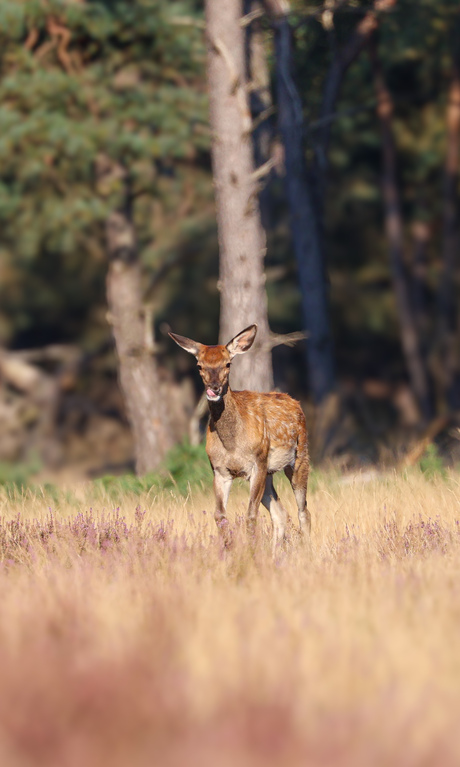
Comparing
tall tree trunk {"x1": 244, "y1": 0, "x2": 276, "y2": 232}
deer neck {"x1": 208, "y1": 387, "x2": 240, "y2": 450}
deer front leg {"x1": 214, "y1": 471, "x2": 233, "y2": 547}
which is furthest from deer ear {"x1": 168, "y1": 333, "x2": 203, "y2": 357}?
tall tree trunk {"x1": 244, "y1": 0, "x2": 276, "y2": 232}

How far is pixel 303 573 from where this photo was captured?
7.10 metres

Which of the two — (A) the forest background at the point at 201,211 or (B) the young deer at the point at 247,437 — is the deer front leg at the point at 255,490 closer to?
(B) the young deer at the point at 247,437

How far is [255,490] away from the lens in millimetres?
9328

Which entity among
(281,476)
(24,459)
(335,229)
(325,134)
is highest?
(325,134)

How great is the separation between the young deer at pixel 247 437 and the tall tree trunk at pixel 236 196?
160 inches

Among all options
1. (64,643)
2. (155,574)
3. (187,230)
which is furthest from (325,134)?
(64,643)

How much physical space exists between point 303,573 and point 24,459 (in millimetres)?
19080

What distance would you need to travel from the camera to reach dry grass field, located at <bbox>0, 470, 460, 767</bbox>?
4.18 m

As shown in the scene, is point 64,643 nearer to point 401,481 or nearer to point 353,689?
point 353,689

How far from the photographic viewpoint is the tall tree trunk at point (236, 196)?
568 inches

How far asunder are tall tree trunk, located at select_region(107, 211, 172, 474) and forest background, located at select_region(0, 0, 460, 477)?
11 centimetres

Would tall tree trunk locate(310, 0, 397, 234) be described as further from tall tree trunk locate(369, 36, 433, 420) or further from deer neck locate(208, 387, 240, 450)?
deer neck locate(208, 387, 240, 450)

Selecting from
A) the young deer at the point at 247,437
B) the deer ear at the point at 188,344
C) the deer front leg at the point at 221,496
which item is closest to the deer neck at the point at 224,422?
the young deer at the point at 247,437

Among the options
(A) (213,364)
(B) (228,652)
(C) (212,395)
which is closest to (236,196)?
(A) (213,364)
